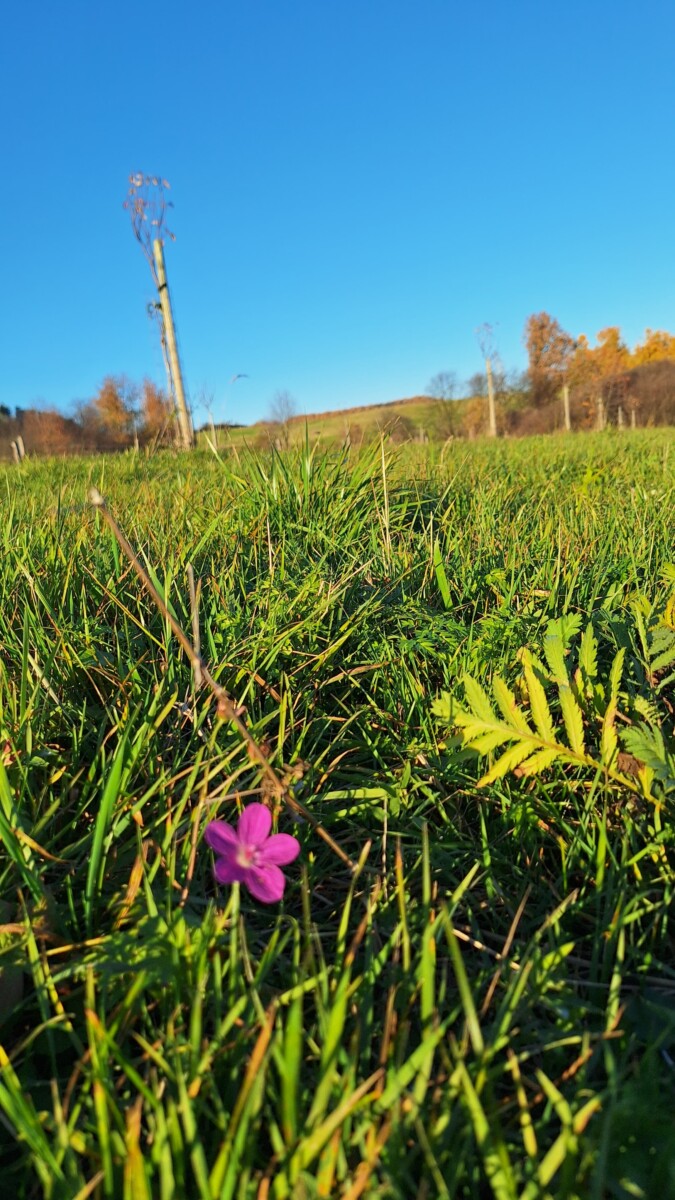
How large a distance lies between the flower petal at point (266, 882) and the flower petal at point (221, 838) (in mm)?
42

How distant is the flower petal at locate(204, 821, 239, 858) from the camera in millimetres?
904

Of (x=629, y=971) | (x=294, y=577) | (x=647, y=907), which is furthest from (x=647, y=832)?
(x=294, y=577)

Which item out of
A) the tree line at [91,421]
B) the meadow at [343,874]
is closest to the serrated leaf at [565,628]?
the meadow at [343,874]

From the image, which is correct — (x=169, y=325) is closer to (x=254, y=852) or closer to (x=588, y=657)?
(x=588, y=657)

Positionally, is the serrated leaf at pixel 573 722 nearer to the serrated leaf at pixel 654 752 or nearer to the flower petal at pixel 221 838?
the serrated leaf at pixel 654 752

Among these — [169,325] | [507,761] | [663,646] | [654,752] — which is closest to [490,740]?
[507,761]

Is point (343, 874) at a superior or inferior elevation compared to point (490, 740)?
inferior

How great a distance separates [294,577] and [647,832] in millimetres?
1206

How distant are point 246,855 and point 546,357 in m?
47.6

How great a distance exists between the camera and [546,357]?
43281mm

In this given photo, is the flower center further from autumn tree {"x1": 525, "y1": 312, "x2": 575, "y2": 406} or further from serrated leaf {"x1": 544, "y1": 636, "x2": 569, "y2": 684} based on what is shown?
autumn tree {"x1": 525, "y1": 312, "x2": 575, "y2": 406}

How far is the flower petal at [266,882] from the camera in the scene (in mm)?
919

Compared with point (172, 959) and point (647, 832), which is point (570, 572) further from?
point (172, 959)

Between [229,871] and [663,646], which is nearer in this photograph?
[229,871]
